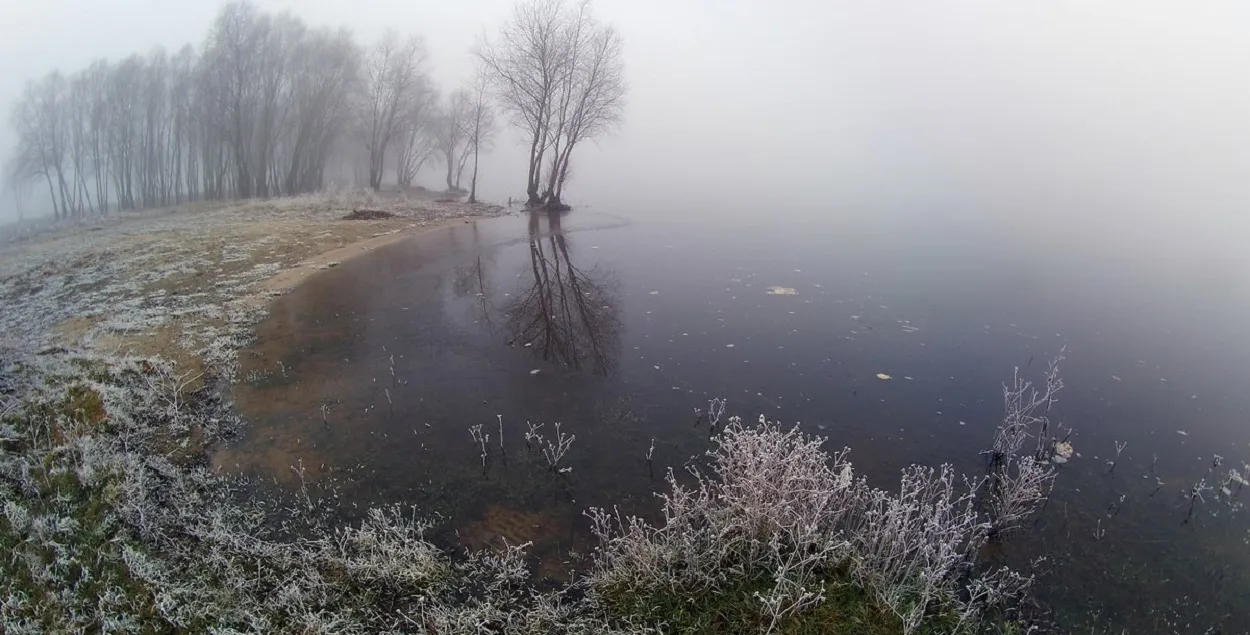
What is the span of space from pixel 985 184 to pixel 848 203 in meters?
15.1

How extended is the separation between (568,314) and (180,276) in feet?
36.1

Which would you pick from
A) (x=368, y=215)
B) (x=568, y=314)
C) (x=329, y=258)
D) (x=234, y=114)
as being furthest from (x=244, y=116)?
(x=568, y=314)

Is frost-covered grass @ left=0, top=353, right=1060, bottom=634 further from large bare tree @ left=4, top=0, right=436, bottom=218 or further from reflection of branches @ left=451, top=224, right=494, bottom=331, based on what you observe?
large bare tree @ left=4, top=0, right=436, bottom=218

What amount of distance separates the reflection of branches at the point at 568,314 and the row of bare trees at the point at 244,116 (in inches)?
1005

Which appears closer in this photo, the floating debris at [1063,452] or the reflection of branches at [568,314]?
the floating debris at [1063,452]

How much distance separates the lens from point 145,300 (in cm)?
1338

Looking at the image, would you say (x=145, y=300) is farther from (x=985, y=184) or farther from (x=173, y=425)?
(x=985, y=184)

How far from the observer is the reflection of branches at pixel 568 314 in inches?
435

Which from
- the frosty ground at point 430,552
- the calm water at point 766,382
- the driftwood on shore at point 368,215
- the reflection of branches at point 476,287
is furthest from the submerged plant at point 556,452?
the driftwood on shore at point 368,215

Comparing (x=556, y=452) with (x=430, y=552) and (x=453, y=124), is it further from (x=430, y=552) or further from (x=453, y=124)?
(x=453, y=124)

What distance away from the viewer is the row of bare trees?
128 ft

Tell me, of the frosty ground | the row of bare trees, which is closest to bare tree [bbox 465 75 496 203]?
the row of bare trees

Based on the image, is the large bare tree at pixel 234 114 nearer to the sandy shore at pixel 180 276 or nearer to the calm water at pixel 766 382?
the sandy shore at pixel 180 276

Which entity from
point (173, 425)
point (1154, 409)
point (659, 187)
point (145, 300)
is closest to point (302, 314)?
point (145, 300)
